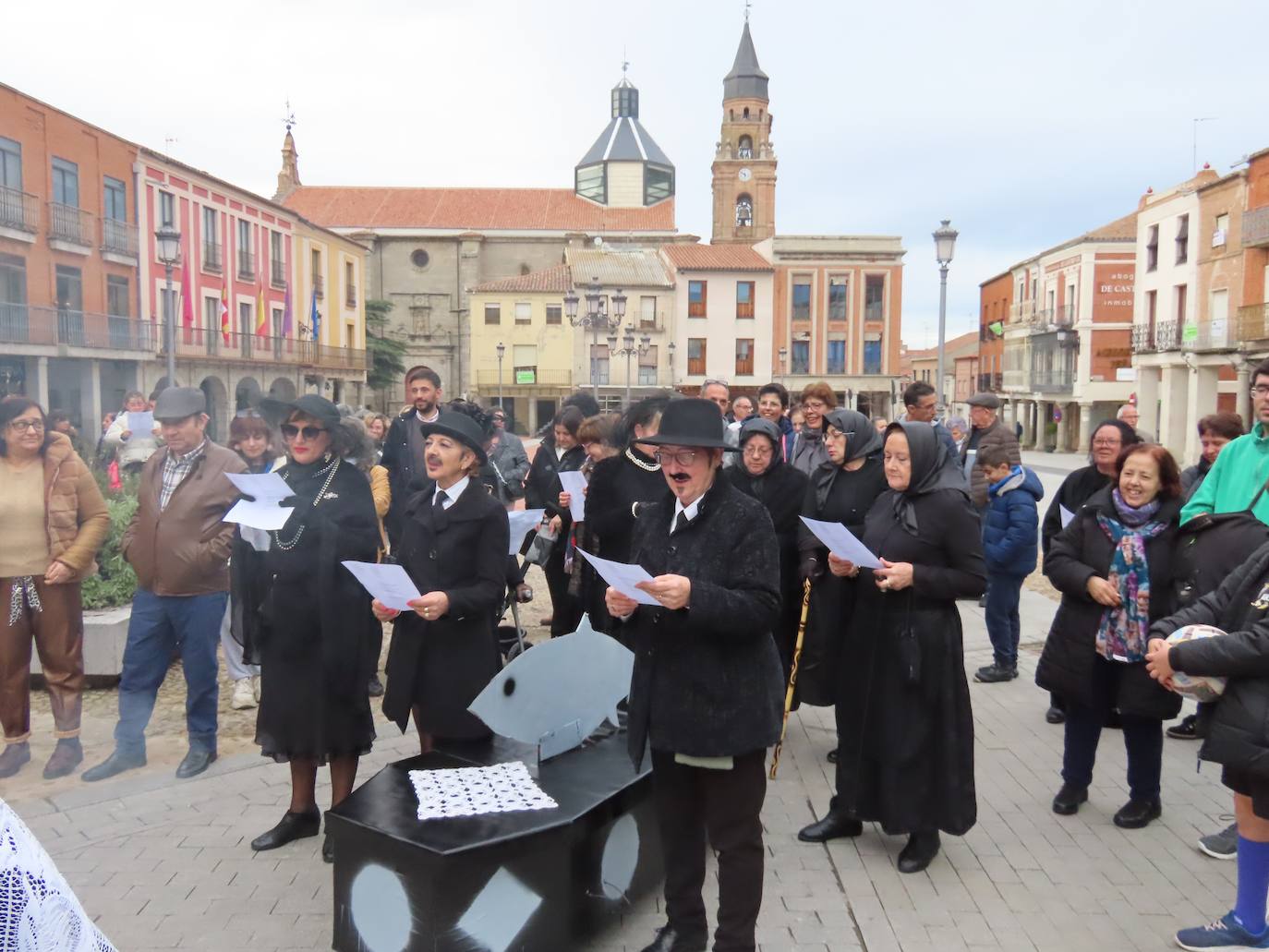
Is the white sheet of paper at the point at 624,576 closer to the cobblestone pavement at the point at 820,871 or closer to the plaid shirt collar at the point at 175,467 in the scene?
the cobblestone pavement at the point at 820,871

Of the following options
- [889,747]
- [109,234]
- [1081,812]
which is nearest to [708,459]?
[889,747]

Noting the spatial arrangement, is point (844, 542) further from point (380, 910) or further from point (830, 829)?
point (380, 910)

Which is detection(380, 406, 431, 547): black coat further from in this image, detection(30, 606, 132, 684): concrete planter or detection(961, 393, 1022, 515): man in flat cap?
detection(961, 393, 1022, 515): man in flat cap

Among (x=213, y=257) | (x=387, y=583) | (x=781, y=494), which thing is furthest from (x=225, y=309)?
(x=387, y=583)

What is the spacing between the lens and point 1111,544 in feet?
15.4

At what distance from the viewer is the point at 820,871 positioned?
429cm

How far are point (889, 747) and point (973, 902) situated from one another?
668mm

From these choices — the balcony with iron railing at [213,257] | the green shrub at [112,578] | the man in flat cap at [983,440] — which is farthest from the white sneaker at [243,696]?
the balcony with iron railing at [213,257]

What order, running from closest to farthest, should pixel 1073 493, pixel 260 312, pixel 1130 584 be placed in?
1. pixel 1130 584
2. pixel 1073 493
3. pixel 260 312

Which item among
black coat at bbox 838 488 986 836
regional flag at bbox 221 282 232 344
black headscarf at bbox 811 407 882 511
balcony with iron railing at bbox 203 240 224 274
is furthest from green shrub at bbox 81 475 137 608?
regional flag at bbox 221 282 232 344

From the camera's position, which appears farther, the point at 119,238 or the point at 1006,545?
the point at 119,238

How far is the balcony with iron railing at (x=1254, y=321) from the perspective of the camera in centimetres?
3077

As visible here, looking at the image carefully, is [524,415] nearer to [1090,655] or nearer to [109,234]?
[109,234]

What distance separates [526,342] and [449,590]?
52.2 metres
